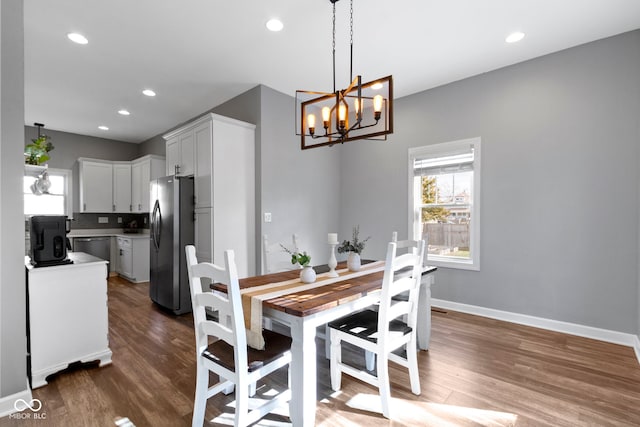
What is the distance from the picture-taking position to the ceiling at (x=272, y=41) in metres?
2.47

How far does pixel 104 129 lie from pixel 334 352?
6.08 metres

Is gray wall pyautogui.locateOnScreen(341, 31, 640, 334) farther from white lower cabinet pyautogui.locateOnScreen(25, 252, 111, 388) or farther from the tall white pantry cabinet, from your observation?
white lower cabinet pyautogui.locateOnScreen(25, 252, 111, 388)

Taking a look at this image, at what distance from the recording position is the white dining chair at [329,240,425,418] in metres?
1.82

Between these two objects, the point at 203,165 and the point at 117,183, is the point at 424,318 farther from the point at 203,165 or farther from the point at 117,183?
the point at 117,183

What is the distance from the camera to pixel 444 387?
2.17 meters

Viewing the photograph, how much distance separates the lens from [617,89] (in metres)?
2.86

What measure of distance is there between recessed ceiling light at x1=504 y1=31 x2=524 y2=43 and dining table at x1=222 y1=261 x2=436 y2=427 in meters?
2.55

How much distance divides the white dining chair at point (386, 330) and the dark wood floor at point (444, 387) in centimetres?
18

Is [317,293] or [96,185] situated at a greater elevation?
[96,185]

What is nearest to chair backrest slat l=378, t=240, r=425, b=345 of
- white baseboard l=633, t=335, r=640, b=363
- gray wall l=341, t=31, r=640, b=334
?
gray wall l=341, t=31, r=640, b=334

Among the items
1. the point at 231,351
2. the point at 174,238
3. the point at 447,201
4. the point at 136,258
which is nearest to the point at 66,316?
the point at 174,238

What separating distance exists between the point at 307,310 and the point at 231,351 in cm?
54

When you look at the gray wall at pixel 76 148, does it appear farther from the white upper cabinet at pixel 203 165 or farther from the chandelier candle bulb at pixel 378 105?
the chandelier candle bulb at pixel 378 105

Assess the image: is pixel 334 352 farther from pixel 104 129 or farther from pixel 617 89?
pixel 104 129
